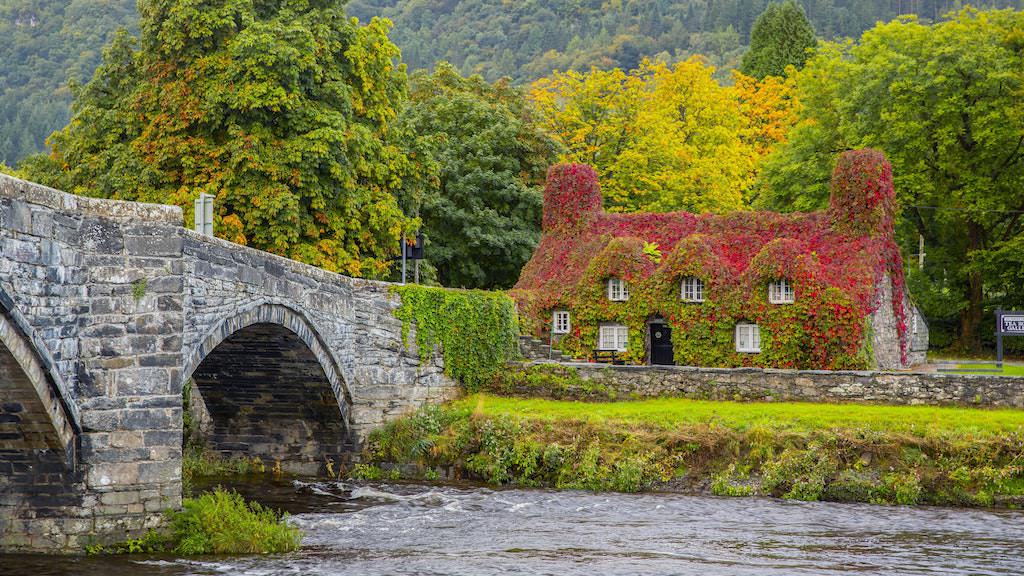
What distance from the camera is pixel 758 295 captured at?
3400cm

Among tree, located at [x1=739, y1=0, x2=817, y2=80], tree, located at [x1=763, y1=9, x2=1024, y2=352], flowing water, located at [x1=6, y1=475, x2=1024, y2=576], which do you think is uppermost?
tree, located at [x1=739, y1=0, x2=817, y2=80]

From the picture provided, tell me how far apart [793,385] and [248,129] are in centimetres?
1430

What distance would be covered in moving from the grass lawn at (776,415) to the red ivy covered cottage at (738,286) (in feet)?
22.6

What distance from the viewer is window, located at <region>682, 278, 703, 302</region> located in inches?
1379

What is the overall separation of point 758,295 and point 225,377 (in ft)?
52.8

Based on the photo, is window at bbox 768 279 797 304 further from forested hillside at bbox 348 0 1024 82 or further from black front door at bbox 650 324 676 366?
forested hillside at bbox 348 0 1024 82

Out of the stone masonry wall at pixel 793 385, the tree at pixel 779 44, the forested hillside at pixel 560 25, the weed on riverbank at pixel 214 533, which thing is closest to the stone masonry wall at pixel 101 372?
the weed on riverbank at pixel 214 533

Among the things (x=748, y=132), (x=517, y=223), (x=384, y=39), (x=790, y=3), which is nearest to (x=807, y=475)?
(x=384, y=39)

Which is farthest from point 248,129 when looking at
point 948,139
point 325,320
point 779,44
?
point 779,44

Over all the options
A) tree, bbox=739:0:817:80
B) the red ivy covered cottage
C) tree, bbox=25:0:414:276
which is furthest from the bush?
tree, bbox=739:0:817:80

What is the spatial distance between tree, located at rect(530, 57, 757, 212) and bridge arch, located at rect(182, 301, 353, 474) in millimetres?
21966

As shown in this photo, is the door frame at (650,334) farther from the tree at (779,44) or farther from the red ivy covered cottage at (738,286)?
the tree at (779,44)

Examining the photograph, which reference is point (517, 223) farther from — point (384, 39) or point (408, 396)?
point (408, 396)

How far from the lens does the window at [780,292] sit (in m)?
33.7
